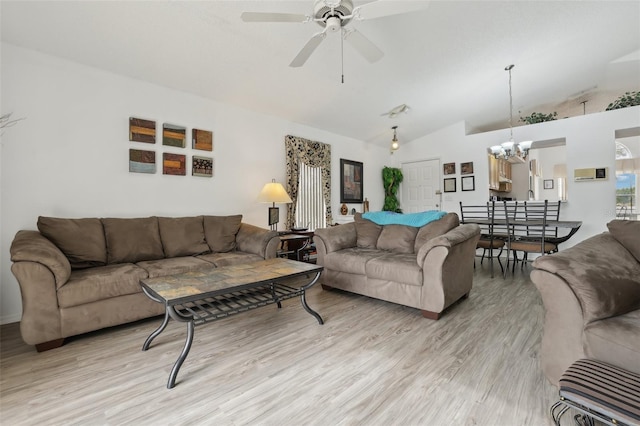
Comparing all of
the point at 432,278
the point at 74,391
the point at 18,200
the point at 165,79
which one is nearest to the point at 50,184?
the point at 18,200

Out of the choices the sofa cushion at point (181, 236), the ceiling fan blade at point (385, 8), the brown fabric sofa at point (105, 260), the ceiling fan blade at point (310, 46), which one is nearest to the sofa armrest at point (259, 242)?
the brown fabric sofa at point (105, 260)

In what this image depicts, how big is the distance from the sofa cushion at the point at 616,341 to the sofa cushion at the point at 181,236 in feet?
10.9

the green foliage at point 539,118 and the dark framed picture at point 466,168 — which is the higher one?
the green foliage at point 539,118

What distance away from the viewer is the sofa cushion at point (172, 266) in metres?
2.52

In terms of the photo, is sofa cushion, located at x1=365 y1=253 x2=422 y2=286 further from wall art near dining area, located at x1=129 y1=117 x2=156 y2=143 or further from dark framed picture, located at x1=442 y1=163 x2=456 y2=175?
dark framed picture, located at x1=442 y1=163 x2=456 y2=175

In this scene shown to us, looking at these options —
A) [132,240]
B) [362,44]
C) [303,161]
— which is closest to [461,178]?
[303,161]

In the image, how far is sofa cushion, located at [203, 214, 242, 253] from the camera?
3438mm

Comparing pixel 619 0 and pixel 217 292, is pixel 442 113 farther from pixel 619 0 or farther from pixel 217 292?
pixel 217 292

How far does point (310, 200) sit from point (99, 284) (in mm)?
3371

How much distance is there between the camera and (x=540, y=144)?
546 cm

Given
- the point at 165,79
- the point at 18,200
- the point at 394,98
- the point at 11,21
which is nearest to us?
the point at 11,21

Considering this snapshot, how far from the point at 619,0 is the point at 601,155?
2598 mm

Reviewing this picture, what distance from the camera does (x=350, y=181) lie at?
593 centimetres

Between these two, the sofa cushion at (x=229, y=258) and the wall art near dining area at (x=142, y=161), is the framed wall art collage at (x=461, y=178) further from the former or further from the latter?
the wall art near dining area at (x=142, y=161)
